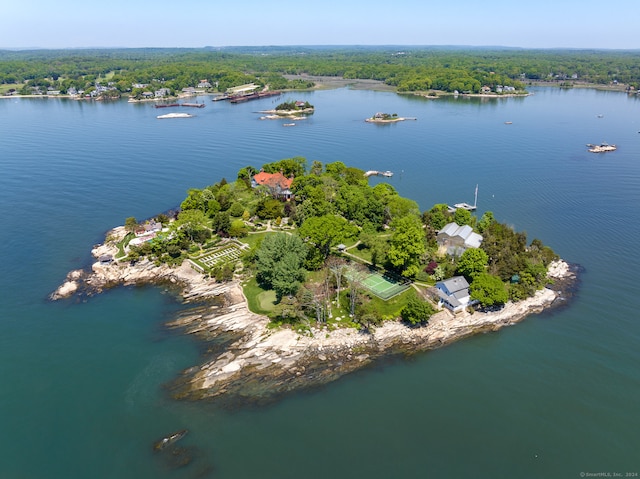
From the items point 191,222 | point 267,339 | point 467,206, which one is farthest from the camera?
point 467,206

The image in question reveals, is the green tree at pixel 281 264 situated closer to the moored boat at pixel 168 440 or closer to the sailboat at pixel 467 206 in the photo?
the moored boat at pixel 168 440

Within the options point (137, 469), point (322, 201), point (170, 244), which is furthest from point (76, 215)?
point (137, 469)

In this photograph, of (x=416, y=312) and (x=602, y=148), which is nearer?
(x=416, y=312)

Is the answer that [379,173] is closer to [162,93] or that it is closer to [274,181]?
[274,181]

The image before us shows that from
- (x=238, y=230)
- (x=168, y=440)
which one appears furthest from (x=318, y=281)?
(x=168, y=440)

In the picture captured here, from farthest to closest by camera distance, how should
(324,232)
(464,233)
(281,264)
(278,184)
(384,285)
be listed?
(278,184)
(464,233)
(324,232)
(384,285)
(281,264)

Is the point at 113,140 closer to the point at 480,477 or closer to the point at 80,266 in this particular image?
the point at 80,266

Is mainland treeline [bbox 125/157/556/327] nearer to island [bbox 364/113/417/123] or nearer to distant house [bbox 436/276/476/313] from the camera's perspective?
distant house [bbox 436/276/476/313]

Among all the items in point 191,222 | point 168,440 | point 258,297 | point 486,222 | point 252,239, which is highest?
point 191,222
